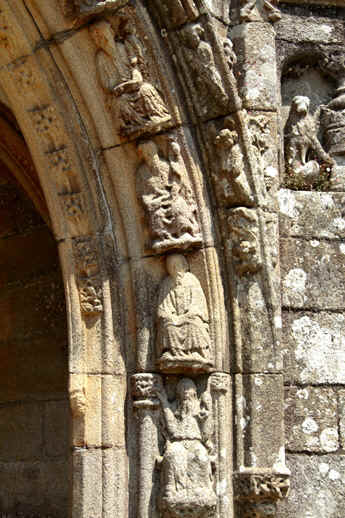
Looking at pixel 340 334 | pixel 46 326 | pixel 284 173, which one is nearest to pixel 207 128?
pixel 284 173

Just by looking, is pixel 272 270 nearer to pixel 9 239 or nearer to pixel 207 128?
pixel 207 128

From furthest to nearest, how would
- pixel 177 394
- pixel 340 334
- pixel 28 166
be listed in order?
pixel 28 166
pixel 340 334
pixel 177 394

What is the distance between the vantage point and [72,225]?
17.7 ft

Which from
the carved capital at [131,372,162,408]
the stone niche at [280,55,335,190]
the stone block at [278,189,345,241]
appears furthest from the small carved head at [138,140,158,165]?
the carved capital at [131,372,162,408]

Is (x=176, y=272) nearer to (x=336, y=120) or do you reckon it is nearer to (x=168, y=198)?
(x=168, y=198)

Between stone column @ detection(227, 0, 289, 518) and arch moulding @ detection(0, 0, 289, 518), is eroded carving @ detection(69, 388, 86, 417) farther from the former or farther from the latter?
stone column @ detection(227, 0, 289, 518)

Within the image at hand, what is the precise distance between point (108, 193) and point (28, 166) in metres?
1.12

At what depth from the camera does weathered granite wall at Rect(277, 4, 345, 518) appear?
5.48 meters

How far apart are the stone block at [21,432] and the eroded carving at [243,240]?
2106 mm

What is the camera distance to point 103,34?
17.4 feet

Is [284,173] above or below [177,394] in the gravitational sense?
above

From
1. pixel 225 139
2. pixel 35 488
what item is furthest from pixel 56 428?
pixel 225 139

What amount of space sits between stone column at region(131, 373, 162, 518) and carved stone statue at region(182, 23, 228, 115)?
159 centimetres

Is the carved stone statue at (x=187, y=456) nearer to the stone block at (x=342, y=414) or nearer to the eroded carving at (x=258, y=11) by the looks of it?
the stone block at (x=342, y=414)
